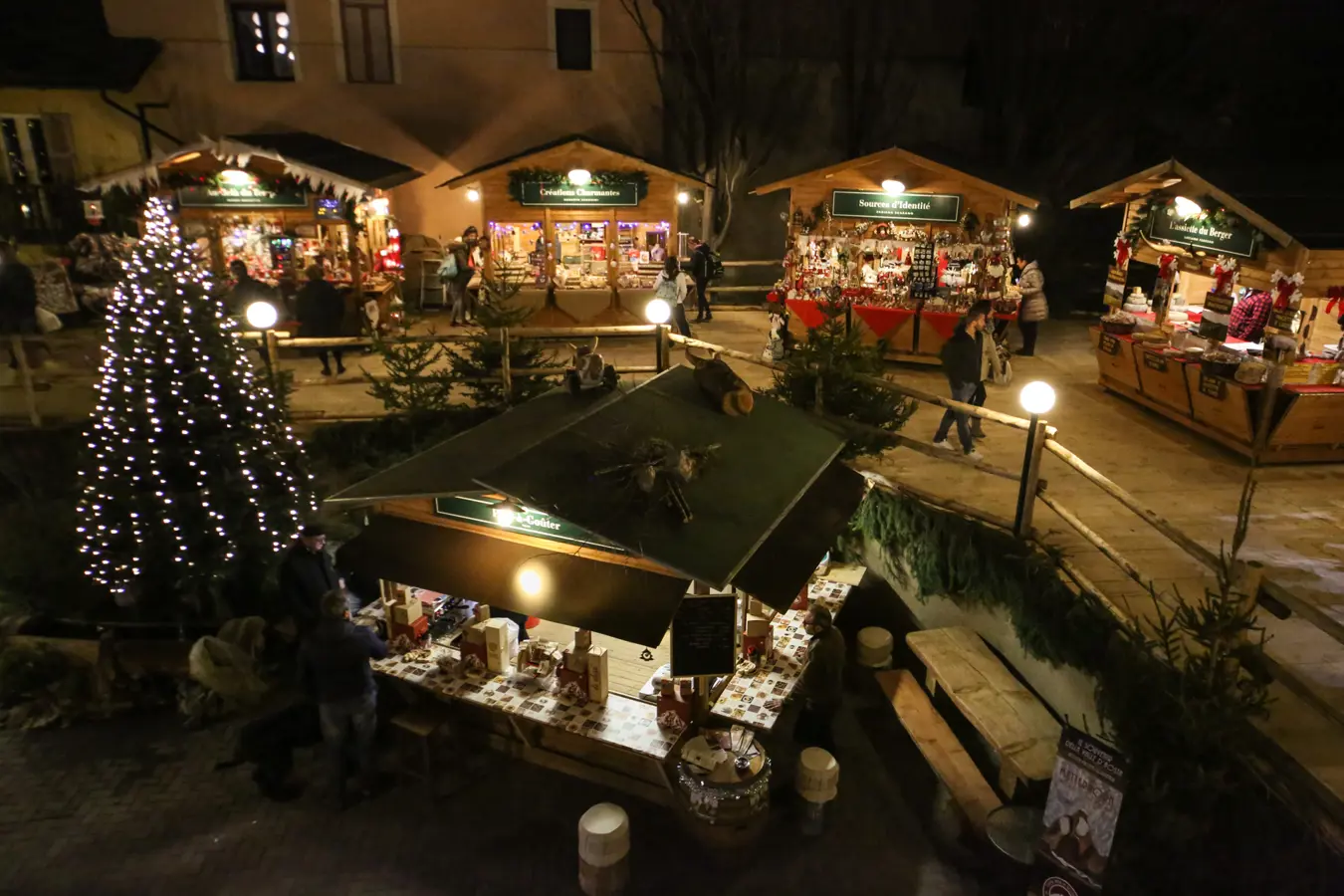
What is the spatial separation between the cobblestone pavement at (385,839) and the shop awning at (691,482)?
7.31 ft

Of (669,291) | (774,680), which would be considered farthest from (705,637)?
(669,291)

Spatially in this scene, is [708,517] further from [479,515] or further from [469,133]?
[469,133]

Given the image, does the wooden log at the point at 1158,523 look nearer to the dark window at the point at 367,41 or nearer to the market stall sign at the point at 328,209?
the market stall sign at the point at 328,209

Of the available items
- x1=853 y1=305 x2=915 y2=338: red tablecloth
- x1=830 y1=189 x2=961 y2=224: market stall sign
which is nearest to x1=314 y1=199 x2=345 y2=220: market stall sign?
x1=830 y1=189 x2=961 y2=224: market stall sign

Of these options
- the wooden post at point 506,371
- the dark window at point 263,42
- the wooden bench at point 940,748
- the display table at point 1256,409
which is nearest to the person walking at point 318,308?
the wooden post at point 506,371

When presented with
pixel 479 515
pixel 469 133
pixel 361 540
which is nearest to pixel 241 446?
pixel 361 540

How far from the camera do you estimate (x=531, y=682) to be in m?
6.83

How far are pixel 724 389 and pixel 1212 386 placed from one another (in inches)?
251

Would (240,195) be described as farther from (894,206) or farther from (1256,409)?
(1256,409)

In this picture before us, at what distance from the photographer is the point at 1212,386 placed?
32.4 ft

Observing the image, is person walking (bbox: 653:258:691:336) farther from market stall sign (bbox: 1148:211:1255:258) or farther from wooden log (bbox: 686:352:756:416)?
market stall sign (bbox: 1148:211:1255:258)

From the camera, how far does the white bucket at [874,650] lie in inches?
323

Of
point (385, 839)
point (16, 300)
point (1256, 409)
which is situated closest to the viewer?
point (385, 839)

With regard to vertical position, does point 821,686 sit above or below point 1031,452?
below
